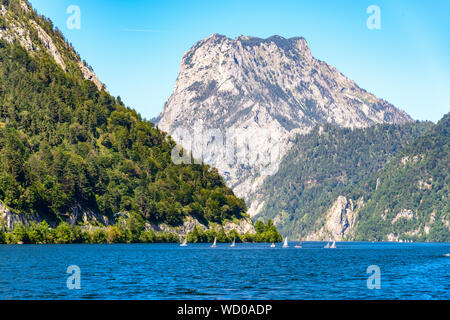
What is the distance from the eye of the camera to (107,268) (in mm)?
116500

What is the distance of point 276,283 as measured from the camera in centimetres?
9506

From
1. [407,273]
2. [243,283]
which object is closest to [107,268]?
[243,283]

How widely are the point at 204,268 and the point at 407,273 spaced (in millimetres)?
37425

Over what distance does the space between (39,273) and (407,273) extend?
65132 mm
